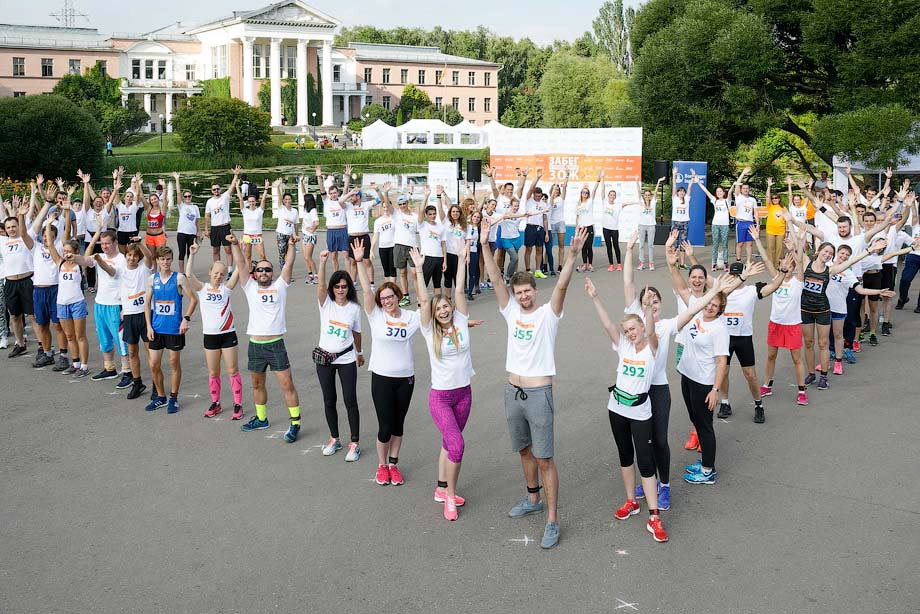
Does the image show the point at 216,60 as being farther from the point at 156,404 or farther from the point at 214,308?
the point at 214,308

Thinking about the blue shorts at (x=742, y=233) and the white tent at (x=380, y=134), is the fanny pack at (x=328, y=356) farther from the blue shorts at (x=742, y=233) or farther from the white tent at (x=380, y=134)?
the white tent at (x=380, y=134)

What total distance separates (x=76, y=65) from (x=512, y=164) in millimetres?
72856

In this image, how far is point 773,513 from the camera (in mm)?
6582

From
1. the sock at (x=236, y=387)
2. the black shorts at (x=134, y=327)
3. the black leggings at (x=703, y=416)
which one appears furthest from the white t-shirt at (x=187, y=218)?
the black leggings at (x=703, y=416)

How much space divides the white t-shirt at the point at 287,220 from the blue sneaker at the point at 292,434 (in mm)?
8704

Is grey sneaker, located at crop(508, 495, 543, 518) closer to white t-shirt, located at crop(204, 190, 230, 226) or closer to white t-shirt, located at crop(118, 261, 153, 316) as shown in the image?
white t-shirt, located at crop(118, 261, 153, 316)

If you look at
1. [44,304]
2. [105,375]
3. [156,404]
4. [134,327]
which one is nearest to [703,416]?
[156,404]

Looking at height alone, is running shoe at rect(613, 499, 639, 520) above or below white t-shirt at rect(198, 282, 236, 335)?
below

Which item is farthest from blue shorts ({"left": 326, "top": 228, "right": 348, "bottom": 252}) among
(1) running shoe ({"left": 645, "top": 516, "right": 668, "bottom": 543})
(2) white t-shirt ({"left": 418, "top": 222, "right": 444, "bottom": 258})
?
(1) running shoe ({"left": 645, "top": 516, "right": 668, "bottom": 543})

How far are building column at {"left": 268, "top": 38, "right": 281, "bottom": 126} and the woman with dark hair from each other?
75.7m

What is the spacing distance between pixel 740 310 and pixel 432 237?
6295mm

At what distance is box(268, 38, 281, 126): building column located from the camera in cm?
8025

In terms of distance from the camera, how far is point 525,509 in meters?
6.57

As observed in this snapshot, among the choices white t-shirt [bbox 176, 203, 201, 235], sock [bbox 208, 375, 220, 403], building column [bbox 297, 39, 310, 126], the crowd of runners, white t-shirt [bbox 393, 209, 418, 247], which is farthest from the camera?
building column [bbox 297, 39, 310, 126]
